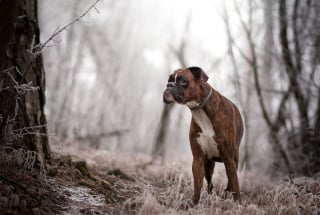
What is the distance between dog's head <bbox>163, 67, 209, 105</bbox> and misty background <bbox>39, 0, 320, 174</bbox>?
1282 millimetres

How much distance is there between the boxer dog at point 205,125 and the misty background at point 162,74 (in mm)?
1469

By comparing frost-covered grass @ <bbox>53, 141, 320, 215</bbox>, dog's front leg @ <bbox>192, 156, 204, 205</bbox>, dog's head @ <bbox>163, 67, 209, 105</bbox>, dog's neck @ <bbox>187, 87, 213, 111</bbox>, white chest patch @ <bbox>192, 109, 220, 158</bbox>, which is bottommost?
frost-covered grass @ <bbox>53, 141, 320, 215</bbox>

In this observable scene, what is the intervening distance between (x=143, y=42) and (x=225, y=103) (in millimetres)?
24894

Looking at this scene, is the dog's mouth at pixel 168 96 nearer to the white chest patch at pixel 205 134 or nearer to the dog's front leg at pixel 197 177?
the white chest patch at pixel 205 134

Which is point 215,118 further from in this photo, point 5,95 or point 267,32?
point 267,32

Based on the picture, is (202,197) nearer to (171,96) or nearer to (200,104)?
(200,104)

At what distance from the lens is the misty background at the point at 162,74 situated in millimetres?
10047

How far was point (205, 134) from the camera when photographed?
495 centimetres

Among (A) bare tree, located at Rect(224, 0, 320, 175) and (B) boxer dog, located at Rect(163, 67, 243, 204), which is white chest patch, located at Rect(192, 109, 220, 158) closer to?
(B) boxer dog, located at Rect(163, 67, 243, 204)

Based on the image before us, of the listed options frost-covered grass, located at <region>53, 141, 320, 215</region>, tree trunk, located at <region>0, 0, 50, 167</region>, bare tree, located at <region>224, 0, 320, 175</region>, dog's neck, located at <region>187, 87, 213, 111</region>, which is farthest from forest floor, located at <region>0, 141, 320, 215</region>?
bare tree, located at <region>224, 0, 320, 175</region>

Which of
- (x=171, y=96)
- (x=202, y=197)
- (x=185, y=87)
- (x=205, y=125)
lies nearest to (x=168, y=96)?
(x=171, y=96)

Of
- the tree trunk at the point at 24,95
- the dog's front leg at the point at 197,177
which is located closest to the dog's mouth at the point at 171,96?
the dog's front leg at the point at 197,177

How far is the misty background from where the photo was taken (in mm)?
10047

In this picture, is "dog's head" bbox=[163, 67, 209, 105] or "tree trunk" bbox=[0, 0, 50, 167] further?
"dog's head" bbox=[163, 67, 209, 105]
